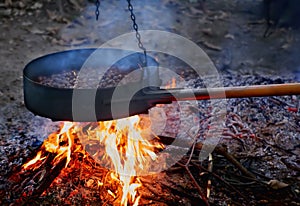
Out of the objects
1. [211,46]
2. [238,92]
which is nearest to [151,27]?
[211,46]

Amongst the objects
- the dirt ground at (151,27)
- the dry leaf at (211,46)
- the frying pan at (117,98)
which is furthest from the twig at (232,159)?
the dry leaf at (211,46)

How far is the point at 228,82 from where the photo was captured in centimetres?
489

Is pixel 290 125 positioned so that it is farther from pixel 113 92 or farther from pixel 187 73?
pixel 113 92

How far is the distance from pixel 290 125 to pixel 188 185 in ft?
5.21

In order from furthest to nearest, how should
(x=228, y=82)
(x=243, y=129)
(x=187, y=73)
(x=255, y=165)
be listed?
(x=187, y=73), (x=228, y=82), (x=243, y=129), (x=255, y=165)

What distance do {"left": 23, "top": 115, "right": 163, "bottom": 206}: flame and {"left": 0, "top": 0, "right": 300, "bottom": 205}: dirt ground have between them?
117 cm

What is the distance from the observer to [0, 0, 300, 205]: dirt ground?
5617 mm

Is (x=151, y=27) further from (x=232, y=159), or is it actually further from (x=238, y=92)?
(x=238, y=92)

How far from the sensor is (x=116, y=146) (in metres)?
3.16

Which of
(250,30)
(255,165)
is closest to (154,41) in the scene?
(250,30)

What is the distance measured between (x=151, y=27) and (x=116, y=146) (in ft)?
14.3

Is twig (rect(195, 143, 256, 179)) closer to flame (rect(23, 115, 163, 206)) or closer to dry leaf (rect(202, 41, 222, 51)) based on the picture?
flame (rect(23, 115, 163, 206))

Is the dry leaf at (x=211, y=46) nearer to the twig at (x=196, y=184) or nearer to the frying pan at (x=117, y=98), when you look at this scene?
the twig at (x=196, y=184)

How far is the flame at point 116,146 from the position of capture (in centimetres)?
306
